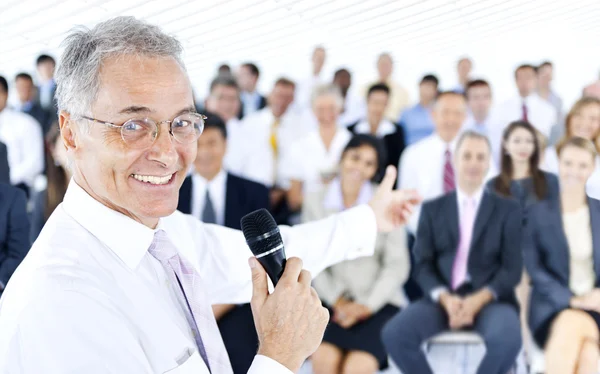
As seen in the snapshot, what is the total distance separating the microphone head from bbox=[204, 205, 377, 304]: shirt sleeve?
0.47 m

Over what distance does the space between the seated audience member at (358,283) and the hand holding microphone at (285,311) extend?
190 centimetres

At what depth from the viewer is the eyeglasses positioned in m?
0.95

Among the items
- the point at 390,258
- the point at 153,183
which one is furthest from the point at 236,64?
the point at 153,183

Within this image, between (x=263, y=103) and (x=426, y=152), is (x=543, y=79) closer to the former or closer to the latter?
(x=426, y=152)

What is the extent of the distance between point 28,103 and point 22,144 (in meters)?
0.25

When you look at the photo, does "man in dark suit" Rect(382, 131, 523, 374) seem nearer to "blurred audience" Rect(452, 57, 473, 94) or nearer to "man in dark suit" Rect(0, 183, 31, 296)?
"blurred audience" Rect(452, 57, 473, 94)

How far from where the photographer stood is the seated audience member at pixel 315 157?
291 centimetres

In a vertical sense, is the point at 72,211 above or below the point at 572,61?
below

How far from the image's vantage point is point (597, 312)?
8.14 feet

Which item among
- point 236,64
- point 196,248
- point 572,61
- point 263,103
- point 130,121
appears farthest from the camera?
point 263,103

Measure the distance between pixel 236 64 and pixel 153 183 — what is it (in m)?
2.04

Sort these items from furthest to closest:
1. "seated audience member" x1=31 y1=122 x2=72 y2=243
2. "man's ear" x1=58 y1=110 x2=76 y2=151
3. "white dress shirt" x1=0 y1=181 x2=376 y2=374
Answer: "seated audience member" x1=31 y1=122 x2=72 y2=243 → "man's ear" x1=58 y1=110 x2=76 y2=151 → "white dress shirt" x1=0 y1=181 x2=376 y2=374

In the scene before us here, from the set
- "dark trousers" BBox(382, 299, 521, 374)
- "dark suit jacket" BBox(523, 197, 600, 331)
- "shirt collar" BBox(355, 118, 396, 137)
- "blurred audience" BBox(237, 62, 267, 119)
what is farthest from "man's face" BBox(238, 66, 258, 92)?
"dark suit jacket" BBox(523, 197, 600, 331)

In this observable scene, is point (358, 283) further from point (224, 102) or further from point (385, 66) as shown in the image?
point (224, 102)
